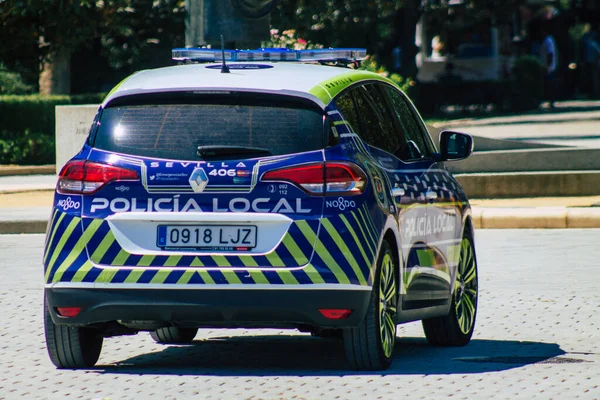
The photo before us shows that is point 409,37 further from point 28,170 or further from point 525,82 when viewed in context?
point 28,170

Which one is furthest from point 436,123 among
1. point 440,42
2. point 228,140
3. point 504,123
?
point 228,140

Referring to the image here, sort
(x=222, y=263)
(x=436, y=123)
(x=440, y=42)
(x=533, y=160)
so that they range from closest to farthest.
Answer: (x=222, y=263) → (x=533, y=160) → (x=436, y=123) → (x=440, y=42)

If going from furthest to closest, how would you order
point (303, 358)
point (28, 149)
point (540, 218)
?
1. point (28, 149)
2. point (540, 218)
3. point (303, 358)

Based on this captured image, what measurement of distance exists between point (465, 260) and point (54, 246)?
283 cm

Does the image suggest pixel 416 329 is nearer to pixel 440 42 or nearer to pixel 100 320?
pixel 100 320

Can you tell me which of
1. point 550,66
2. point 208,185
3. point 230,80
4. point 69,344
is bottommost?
point 550,66

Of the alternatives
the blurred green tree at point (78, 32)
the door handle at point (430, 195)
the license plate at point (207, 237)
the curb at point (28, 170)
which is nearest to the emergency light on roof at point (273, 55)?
the door handle at point (430, 195)

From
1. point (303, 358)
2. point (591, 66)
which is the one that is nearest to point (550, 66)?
point (591, 66)

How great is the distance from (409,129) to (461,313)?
3.77ft

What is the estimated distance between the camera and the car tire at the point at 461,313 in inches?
337

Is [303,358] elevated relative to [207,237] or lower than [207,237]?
lower

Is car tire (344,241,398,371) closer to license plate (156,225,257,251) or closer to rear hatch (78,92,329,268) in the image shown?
rear hatch (78,92,329,268)

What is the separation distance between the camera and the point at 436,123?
35.5 m

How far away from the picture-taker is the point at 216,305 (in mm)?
6969
